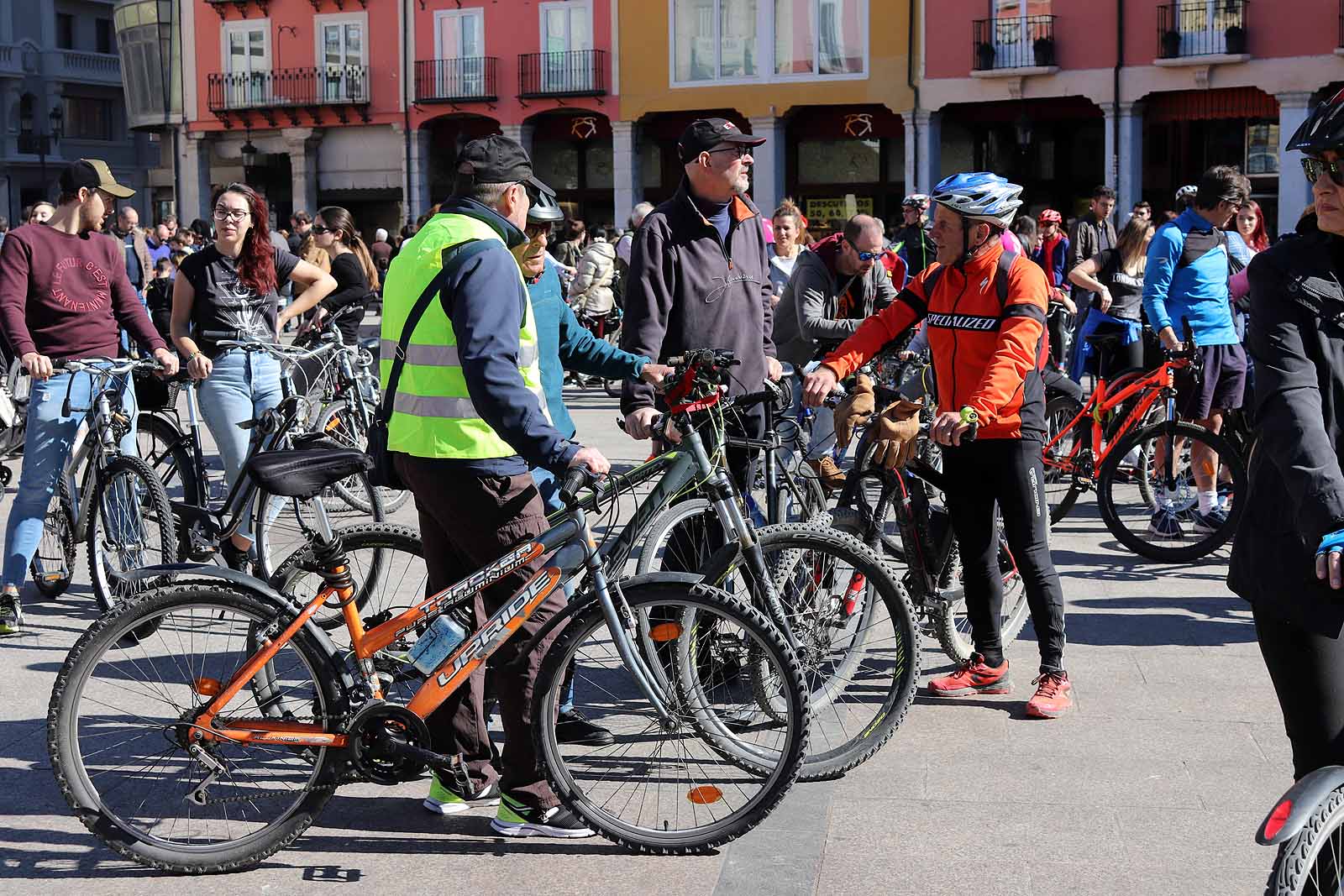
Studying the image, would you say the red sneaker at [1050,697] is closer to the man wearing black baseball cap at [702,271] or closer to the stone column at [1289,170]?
the man wearing black baseball cap at [702,271]

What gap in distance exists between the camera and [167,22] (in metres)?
45.4

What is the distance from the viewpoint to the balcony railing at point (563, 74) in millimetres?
37812

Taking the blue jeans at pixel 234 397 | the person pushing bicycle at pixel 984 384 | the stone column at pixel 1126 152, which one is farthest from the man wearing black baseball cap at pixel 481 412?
the stone column at pixel 1126 152

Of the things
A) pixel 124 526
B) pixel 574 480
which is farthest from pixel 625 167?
pixel 574 480

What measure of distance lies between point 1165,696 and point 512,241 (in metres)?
2.97

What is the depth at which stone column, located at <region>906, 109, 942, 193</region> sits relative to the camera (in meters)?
34.0

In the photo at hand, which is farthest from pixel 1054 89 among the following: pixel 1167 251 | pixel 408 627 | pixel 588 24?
pixel 408 627

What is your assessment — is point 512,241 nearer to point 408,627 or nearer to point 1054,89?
point 408,627

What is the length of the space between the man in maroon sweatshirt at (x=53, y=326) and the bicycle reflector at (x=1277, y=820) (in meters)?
5.31

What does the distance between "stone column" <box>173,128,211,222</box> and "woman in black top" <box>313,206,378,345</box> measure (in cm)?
3318

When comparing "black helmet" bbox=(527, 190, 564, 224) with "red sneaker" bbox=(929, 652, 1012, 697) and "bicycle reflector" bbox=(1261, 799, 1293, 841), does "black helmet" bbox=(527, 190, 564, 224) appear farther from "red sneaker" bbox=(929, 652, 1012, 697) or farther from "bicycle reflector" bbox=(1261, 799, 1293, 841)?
"bicycle reflector" bbox=(1261, 799, 1293, 841)

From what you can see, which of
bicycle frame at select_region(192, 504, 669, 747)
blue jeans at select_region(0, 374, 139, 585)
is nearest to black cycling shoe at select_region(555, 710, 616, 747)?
bicycle frame at select_region(192, 504, 669, 747)

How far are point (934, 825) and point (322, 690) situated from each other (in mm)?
1698

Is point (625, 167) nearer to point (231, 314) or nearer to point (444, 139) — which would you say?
point (444, 139)
